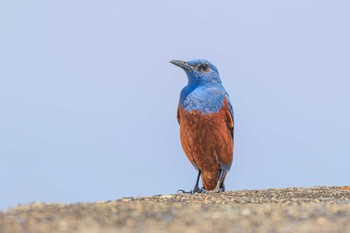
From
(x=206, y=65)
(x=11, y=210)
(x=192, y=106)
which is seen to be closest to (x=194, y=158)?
(x=192, y=106)

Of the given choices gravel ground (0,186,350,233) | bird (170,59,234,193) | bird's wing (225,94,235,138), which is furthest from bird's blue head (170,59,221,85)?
gravel ground (0,186,350,233)

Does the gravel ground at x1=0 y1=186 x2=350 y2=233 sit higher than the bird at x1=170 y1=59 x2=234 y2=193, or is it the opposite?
the bird at x1=170 y1=59 x2=234 y2=193

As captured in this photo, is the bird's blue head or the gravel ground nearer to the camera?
the gravel ground

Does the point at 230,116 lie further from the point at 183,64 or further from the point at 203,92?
the point at 183,64

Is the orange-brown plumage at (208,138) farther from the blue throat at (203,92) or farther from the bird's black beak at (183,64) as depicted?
the bird's black beak at (183,64)

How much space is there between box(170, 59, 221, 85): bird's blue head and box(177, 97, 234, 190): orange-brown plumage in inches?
16.4

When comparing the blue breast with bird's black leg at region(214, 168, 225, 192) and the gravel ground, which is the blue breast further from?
the gravel ground

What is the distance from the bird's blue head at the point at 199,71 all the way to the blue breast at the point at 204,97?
0.08m

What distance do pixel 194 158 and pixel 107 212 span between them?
443 cm

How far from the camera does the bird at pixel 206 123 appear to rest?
9688mm

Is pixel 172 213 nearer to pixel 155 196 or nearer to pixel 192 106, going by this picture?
pixel 155 196

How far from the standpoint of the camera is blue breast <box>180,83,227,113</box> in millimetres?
9773

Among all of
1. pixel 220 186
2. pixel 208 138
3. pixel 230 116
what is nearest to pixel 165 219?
pixel 208 138

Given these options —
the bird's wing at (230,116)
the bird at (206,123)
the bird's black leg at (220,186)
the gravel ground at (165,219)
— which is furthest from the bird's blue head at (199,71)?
the gravel ground at (165,219)
